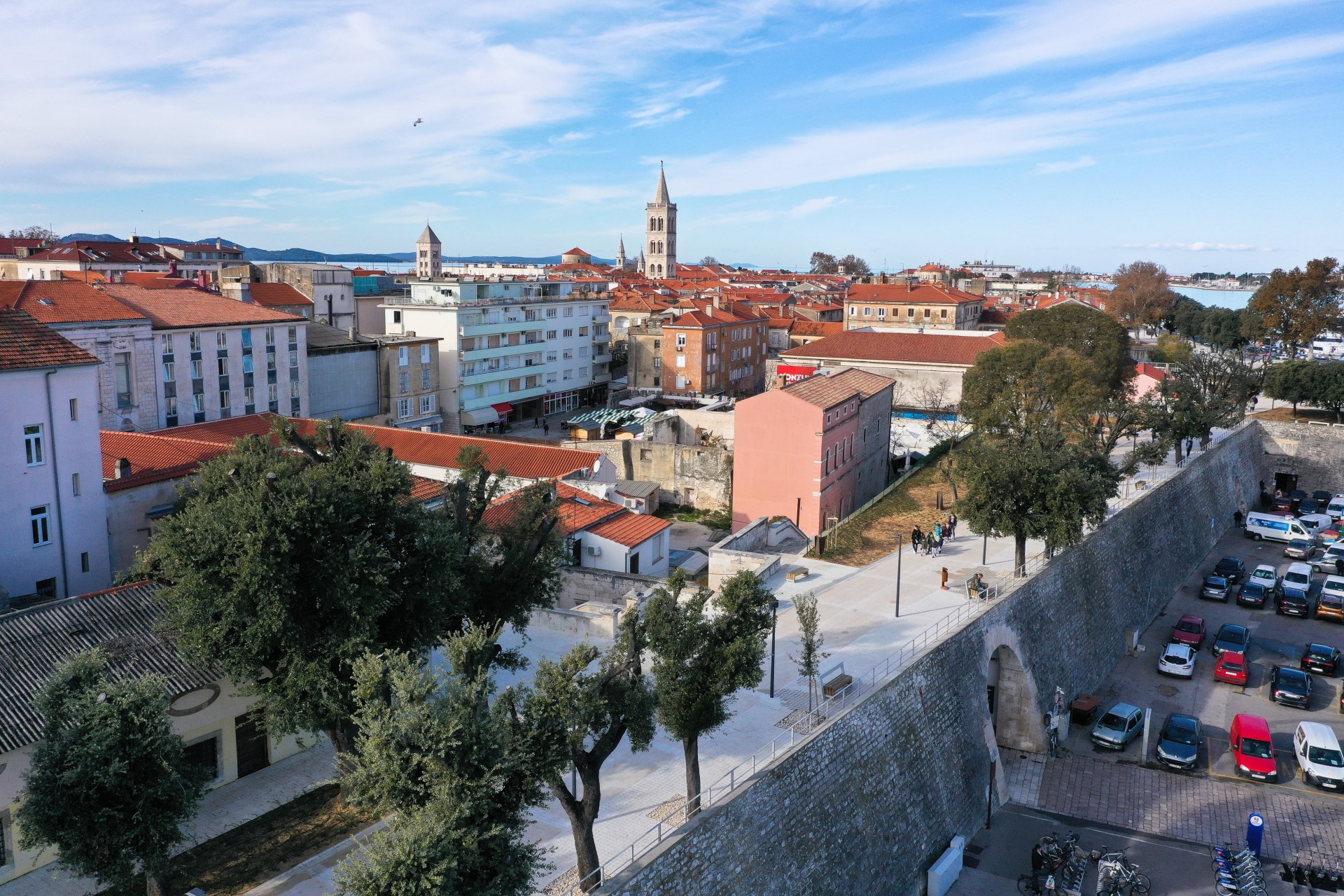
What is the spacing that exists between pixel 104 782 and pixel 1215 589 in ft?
138

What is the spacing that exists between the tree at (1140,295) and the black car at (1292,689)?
7765 cm

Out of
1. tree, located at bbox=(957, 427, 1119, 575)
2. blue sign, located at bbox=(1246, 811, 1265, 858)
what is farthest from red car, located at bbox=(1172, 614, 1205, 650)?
blue sign, located at bbox=(1246, 811, 1265, 858)

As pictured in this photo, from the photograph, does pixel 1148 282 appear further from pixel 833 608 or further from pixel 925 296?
pixel 833 608

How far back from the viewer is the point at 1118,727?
27.5 metres

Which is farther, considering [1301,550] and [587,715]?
[1301,550]

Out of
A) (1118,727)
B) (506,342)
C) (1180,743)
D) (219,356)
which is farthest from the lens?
(506,342)

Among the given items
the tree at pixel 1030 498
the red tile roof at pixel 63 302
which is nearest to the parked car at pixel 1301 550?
the tree at pixel 1030 498

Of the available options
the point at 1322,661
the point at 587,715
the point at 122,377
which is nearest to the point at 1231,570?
the point at 1322,661

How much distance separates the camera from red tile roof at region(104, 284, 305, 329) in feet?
144

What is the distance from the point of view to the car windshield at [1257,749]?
25625 millimetres

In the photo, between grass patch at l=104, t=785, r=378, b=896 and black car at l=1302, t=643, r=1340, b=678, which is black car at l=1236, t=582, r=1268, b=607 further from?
grass patch at l=104, t=785, r=378, b=896

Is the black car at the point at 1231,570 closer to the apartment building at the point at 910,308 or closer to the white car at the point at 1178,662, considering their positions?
the white car at the point at 1178,662

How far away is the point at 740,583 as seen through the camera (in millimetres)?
15703

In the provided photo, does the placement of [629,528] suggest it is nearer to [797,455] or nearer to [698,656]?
[797,455]
